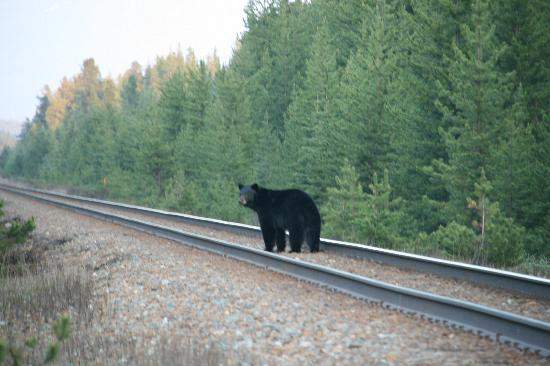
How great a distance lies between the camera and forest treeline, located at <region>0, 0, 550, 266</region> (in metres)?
17.4

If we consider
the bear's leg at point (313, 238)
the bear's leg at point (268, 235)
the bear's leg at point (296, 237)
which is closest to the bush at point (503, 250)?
the bear's leg at point (313, 238)

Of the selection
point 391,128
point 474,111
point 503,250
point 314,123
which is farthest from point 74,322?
point 314,123

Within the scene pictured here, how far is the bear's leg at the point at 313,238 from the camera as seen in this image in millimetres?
11586

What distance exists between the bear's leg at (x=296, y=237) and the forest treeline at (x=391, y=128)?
10.4 ft

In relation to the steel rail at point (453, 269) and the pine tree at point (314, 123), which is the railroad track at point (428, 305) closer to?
the steel rail at point (453, 269)

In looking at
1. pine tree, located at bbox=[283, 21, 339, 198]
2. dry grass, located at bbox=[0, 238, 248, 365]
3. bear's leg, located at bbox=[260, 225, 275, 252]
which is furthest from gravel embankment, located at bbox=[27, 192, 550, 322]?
pine tree, located at bbox=[283, 21, 339, 198]

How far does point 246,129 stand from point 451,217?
62.4 feet

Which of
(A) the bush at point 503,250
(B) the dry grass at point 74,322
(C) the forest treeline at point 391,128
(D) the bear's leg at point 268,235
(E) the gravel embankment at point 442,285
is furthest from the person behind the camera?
(C) the forest treeline at point 391,128

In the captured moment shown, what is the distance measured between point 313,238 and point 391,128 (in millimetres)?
13754

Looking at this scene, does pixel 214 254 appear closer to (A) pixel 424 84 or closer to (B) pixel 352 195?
(B) pixel 352 195

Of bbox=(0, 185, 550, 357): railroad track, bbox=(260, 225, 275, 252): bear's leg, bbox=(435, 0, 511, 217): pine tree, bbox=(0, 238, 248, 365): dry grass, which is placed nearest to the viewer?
bbox=(0, 185, 550, 357): railroad track

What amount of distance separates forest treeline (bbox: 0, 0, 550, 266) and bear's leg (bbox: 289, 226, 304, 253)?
124 inches

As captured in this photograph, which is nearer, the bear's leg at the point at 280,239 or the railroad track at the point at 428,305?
the railroad track at the point at 428,305

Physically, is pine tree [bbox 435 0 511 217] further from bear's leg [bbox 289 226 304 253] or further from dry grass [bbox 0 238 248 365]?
dry grass [bbox 0 238 248 365]
